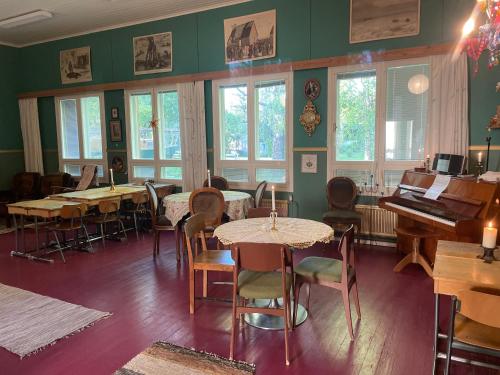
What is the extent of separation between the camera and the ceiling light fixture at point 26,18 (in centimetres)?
606

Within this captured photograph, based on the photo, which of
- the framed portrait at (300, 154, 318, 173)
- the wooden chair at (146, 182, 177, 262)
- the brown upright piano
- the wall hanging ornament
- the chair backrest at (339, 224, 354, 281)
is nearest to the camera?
the chair backrest at (339, 224, 354, 281)

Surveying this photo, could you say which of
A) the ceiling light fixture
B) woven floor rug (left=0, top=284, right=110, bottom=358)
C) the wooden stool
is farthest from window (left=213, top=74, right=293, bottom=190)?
woven floor rug (left=0, top=284, right=110, bottom=358)

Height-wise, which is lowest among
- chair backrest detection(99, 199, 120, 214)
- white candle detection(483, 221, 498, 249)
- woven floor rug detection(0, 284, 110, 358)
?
woven floor rug detection(0, 284, 110, 358)

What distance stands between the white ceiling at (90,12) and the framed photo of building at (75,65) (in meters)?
0.38

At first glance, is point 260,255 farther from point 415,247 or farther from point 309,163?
point 309,163

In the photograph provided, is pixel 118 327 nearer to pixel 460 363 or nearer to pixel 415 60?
pixel 460 363

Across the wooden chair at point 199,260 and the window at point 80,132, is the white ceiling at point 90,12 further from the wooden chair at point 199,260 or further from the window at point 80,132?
the wooden chair at point 199,260

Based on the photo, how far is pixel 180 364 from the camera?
2486mm

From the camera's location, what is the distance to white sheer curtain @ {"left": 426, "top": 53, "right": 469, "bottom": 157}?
456 cm

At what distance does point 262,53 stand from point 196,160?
2.08m

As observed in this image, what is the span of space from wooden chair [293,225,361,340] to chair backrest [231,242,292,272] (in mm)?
485

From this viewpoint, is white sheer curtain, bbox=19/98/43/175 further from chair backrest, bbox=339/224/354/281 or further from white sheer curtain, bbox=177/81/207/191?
chair backrest, bbox=339/224/354/281

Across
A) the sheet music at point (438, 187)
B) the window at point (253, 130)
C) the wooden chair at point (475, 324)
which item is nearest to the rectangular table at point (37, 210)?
the window at point (253, 130)

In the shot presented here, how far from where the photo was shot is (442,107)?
469 cm
